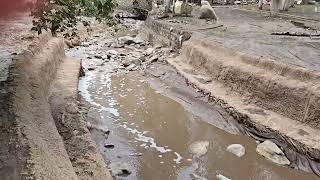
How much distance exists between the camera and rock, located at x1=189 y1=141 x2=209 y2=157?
7.12 metres

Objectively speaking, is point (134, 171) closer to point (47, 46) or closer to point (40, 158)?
point (40, 158)

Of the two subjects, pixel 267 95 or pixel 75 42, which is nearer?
pixel 267 95

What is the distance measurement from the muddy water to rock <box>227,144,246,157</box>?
0.09 metres

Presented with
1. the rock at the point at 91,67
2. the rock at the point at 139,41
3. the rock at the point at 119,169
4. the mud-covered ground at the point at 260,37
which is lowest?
the rock at the point at 119,169

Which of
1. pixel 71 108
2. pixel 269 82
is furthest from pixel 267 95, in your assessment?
pixel 71 108

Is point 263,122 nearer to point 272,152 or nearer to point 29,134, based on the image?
point 272,152

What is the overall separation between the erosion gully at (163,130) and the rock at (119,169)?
0.7 inches

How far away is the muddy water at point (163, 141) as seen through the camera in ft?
21.2

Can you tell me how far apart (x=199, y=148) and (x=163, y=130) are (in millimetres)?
1132

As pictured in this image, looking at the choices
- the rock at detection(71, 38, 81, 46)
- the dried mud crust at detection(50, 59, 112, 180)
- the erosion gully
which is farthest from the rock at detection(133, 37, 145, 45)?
the dried mud crust at detection(50, 59, 112, 180)

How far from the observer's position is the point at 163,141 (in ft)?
24.9

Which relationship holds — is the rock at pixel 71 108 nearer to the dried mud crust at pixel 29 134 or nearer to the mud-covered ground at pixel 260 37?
the dried mud crust at pixel 29 134

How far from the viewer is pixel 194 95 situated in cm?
1022

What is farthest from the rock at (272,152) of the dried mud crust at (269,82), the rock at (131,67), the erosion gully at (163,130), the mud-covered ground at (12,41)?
the rock at (131,67)
